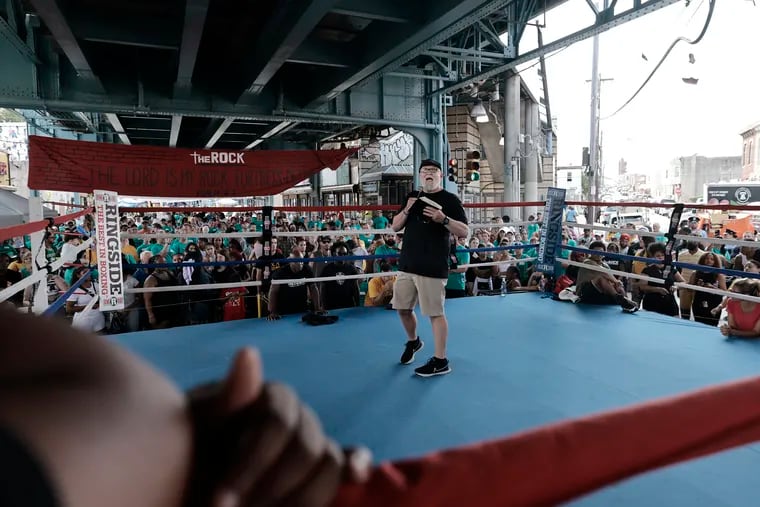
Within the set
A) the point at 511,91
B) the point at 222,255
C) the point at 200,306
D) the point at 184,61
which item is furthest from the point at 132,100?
the point at 511,91

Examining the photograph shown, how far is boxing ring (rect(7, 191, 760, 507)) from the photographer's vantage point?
22.5 inches

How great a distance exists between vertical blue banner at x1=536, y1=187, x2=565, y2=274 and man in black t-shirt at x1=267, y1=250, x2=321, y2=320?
2907 millimetres

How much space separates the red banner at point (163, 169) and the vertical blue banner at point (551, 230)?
3.12m

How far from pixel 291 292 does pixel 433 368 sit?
2346 millimetres

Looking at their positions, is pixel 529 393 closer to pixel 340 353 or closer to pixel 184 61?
pixel 340 353

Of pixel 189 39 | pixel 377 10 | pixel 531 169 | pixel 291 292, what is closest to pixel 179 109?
pixel 189 39

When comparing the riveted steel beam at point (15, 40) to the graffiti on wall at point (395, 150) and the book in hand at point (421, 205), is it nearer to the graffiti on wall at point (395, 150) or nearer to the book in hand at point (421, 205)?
the book in hand at point (421, 205)

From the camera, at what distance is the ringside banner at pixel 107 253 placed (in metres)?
4.16

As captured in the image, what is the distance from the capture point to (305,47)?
7.39 meters

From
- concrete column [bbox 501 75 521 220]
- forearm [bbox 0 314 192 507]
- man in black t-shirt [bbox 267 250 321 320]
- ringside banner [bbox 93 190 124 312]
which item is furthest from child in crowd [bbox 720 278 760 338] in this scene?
concrete column [bbox 501 75 521 220]

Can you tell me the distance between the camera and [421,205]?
3.75 m

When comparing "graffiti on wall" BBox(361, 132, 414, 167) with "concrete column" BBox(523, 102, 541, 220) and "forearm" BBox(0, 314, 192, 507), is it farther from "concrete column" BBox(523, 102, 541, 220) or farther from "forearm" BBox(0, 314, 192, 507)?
"forearm" BBox(0, 314, 192, 507)

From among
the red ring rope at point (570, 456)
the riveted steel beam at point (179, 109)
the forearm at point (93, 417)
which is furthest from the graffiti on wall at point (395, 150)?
the forearm at point (93, 417)

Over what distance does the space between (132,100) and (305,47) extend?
312cm
